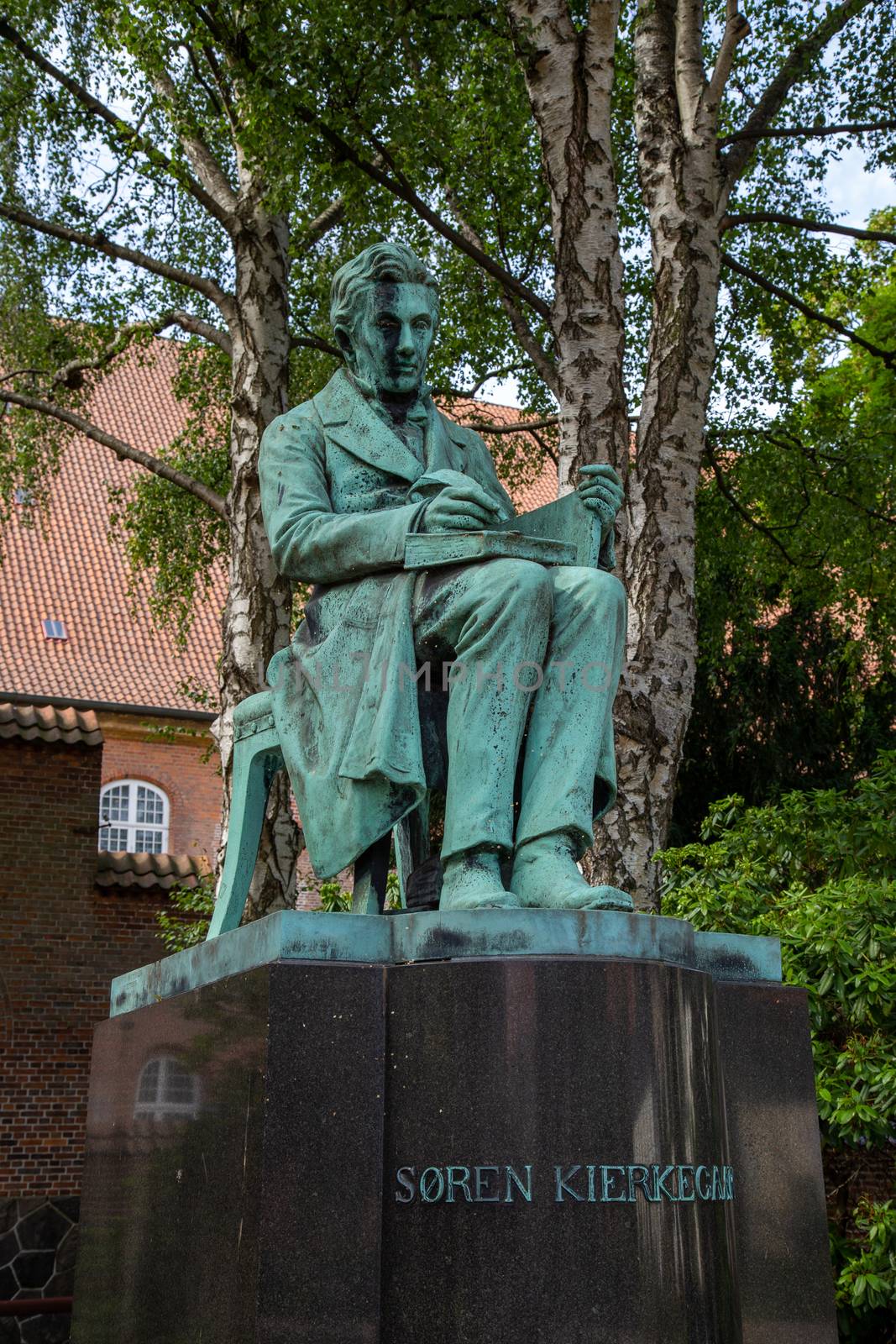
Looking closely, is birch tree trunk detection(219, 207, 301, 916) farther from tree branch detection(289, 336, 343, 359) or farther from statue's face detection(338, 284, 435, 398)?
statue's face detection(338, 284, 435, 398)

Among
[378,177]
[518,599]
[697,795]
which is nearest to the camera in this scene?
[518,599]

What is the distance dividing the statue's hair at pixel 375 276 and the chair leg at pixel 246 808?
45.5 inches

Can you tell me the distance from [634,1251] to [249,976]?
90 centimetres

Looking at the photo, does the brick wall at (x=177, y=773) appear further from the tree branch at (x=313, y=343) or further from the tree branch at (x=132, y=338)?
the tree branch at (x=313, y=343)

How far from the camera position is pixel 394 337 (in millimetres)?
4172

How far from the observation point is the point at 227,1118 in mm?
3076

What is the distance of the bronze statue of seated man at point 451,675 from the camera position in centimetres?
347

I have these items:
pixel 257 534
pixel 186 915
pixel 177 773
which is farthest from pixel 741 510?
pixel 177 773

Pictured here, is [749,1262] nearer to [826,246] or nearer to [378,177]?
[378,177]

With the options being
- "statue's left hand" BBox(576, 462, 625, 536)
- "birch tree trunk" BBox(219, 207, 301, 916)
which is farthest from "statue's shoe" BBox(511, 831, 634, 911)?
"birch tree trunk" BBox(219, 207, 301, 916)

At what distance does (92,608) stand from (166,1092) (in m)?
21.3

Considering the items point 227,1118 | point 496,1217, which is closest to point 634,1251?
point 496,1217

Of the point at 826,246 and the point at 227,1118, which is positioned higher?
the point at 826,246

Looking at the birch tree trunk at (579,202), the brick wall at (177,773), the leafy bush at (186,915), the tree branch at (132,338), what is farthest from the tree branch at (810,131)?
the brick wall at (177,773)
